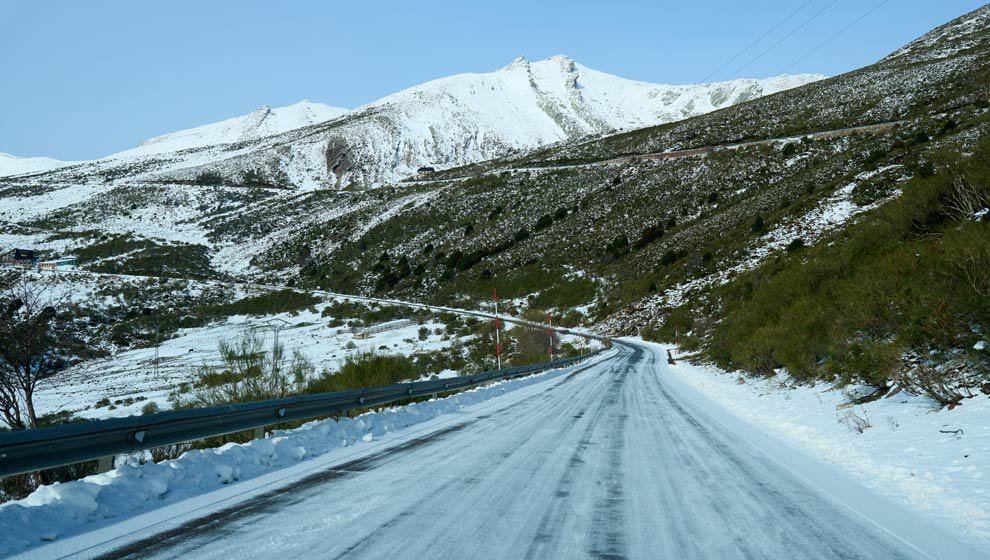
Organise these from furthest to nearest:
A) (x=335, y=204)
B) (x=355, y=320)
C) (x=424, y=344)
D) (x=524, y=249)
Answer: (x=335, y=204), (x=524, y=249), (x=355, y=320), (x=424, y=344)

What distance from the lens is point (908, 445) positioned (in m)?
6.34

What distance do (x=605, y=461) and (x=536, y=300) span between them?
51.7 m

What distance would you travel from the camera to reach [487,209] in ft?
269

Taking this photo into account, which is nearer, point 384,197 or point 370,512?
point 370,512

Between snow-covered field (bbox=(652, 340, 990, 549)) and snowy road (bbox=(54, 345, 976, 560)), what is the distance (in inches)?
28.8

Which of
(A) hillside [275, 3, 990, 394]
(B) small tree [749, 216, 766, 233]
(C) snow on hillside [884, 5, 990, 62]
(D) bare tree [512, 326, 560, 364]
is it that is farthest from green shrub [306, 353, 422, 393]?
(C) snow on hillside [884, 5, 990, 62]

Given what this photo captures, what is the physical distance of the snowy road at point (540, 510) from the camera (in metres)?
3.67

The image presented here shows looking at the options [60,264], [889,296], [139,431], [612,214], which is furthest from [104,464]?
[60,264]

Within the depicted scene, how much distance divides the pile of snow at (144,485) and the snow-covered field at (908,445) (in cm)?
648

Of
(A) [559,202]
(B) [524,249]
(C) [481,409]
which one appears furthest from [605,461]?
(A) [559,202]

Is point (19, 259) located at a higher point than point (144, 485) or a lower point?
higher

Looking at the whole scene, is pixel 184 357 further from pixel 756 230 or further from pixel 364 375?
pixel 756 230

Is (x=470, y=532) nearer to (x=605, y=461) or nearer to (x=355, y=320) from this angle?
(x=605, y=461)

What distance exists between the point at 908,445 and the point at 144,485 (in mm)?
8227
